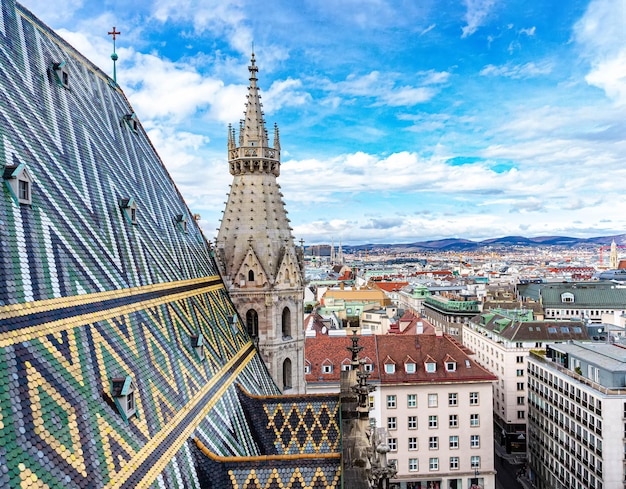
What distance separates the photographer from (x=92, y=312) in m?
12.9

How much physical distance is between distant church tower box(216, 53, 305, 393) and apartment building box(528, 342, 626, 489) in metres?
30.1

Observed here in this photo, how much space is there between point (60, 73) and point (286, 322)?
59.5ft

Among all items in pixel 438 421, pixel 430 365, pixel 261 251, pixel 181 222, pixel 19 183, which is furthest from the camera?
pixel 430 365

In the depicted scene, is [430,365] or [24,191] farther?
[430,365]

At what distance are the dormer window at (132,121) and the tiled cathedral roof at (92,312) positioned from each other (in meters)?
0.25

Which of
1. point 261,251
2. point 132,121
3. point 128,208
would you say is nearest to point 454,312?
point 261,251

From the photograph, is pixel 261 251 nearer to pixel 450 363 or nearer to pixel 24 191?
pixel 24 191

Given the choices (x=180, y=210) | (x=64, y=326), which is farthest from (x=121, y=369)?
(x=180, y=210)

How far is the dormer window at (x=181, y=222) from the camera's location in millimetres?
24391

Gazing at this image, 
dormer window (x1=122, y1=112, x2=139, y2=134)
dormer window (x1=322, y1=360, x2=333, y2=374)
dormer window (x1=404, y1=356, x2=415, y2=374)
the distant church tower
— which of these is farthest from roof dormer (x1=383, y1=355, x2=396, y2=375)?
dormer window (x1=122, y1=112, x2=139, y2=134)

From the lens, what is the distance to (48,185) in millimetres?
13562

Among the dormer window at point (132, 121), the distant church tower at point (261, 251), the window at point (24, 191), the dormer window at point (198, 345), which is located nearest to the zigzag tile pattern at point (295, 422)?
the dormer window at point (198, 345)

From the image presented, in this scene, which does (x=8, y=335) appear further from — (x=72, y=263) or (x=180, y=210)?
(x=180, y=210)

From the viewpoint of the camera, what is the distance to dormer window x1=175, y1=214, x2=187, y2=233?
24391 mm
